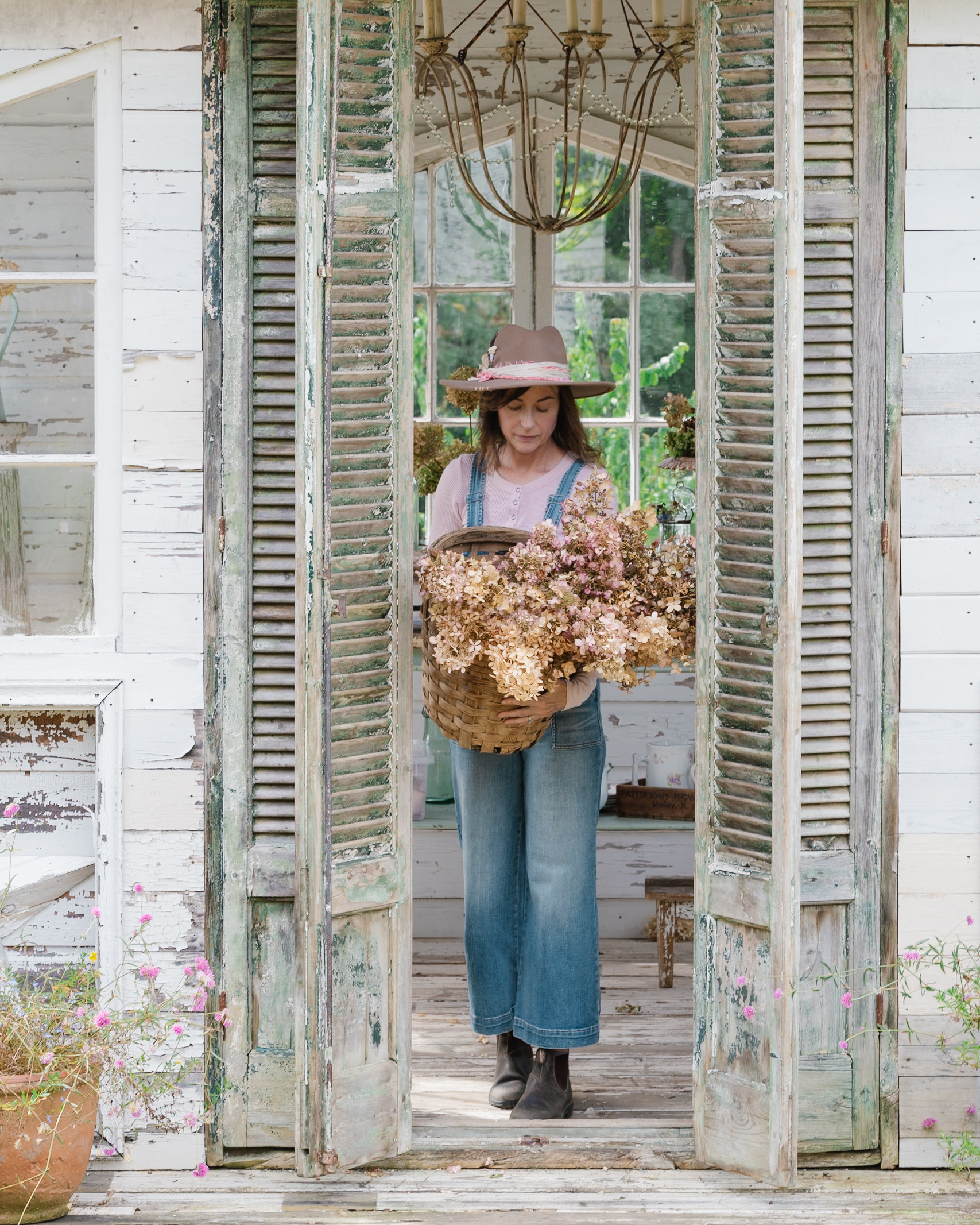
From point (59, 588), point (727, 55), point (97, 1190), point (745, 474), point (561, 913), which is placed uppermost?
point (727, 55)

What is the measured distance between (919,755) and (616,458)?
2.85m

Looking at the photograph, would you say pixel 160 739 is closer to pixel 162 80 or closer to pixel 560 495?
pixel 560 495

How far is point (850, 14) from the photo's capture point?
289 centimetres

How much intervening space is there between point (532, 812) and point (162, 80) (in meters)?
1.77

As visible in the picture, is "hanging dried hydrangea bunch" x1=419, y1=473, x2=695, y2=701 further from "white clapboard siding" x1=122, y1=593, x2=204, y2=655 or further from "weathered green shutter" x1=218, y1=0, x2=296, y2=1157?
"white clapboard siding" x1=122, y1=593, x2=204, y2=655

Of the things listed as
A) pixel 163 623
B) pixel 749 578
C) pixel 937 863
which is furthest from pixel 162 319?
pixel 937 863

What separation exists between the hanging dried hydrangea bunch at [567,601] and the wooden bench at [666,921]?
1.46 m

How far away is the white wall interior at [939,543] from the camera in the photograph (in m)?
2.89

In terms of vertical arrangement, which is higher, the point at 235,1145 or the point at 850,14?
the point at 850,14

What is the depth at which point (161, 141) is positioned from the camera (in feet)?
9.43

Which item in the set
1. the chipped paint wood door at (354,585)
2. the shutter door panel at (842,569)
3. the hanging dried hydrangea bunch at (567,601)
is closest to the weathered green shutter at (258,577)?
the chipped paint wood door at (354,585)

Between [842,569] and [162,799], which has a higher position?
[842,569]

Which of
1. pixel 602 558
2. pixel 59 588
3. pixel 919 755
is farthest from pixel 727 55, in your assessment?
pixel 59 588

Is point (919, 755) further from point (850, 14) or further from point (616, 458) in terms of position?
point (616, 458)
